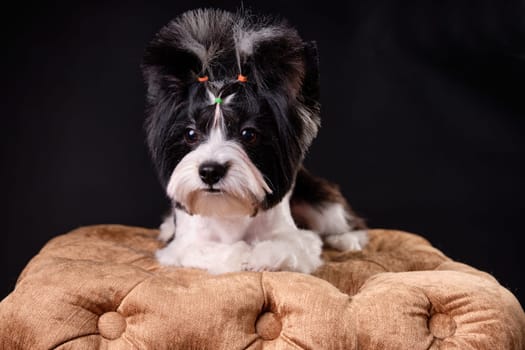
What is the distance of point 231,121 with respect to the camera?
2.41m

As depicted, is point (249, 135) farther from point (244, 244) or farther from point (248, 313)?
point (248, 313)

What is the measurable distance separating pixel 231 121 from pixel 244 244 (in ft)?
1.83

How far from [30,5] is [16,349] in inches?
97.9

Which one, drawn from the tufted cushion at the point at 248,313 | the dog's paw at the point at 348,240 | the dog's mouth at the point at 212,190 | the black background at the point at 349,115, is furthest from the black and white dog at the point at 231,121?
the black background at the point at 349,115

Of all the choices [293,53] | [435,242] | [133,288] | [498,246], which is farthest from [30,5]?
[498,246]

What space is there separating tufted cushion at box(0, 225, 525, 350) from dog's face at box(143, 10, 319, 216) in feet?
1.37

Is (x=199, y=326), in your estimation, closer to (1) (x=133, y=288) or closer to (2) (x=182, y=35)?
(1) (x=133, y=288)

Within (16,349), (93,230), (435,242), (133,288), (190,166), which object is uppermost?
(190,166)

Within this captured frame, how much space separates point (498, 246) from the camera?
4.02 meters

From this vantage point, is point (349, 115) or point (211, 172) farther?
point (349, 115)

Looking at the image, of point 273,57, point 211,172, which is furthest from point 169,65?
point 211,172

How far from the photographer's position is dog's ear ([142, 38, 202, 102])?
2.50 metres

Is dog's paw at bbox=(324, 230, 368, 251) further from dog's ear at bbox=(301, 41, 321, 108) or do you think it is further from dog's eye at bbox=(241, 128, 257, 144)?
dog's eye at bbox=(241, 128, 257, 144)

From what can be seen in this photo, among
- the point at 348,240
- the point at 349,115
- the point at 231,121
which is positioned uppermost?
the point at 231,121
